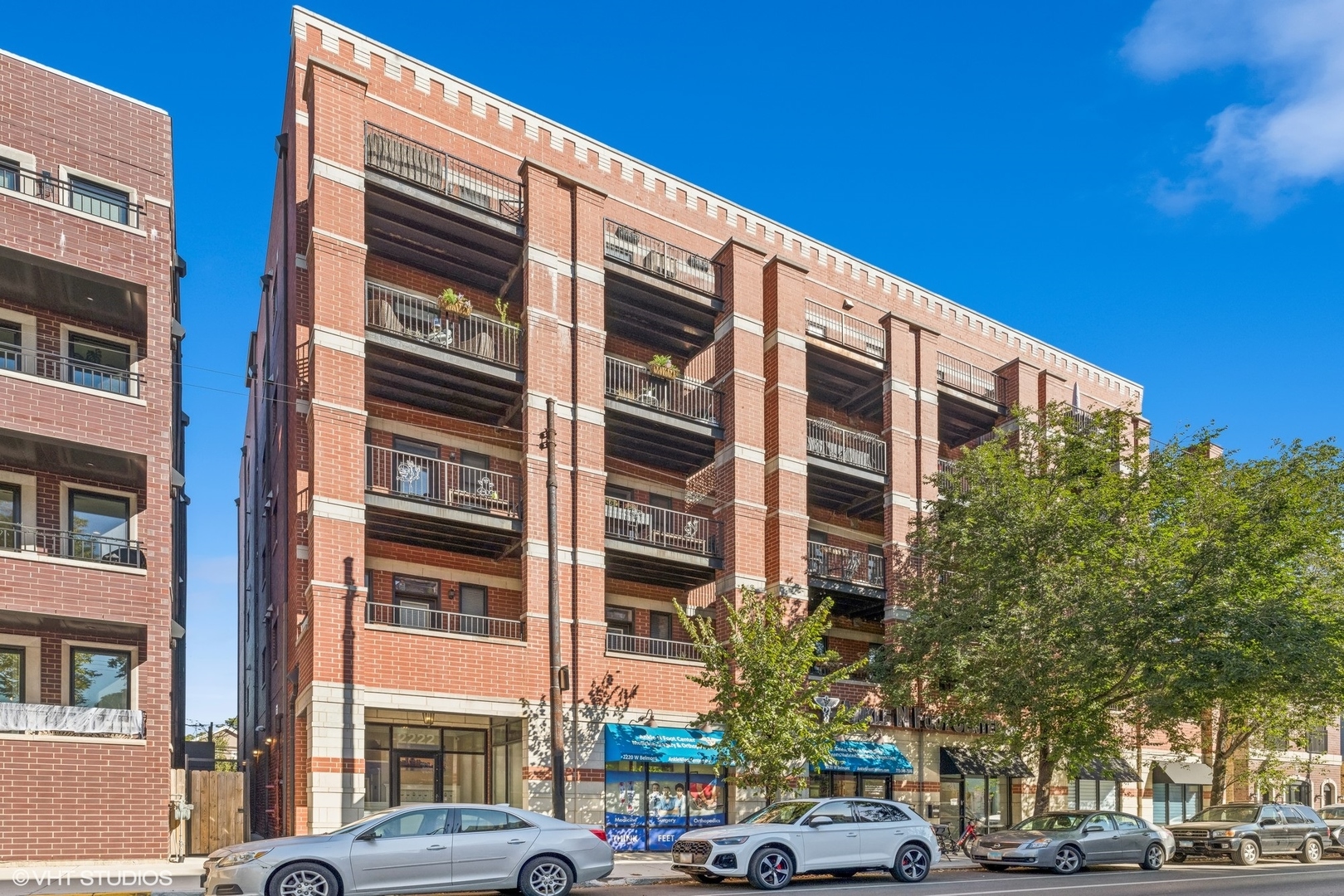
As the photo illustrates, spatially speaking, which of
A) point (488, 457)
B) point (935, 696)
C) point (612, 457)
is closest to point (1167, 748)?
point (935, 696)

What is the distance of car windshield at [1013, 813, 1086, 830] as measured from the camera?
23.0 metres

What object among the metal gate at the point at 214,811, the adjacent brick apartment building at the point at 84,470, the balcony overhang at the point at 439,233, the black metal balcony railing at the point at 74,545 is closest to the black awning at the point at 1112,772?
the balcony overhang at the point at 439,233

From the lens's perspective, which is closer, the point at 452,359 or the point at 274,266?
the point at 452,359

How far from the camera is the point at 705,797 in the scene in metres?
28.2

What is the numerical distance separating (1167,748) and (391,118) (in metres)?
→ 34.1

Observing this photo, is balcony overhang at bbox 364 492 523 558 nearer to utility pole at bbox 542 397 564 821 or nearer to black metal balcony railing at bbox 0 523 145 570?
utility pole at bbox 542 397 564 821

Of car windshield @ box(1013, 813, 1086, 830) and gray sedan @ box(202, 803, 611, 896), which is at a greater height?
gray sedan @ box(202, 803, 611, 896)

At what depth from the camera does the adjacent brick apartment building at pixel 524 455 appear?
24594 mm

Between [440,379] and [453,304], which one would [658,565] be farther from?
[453,304]

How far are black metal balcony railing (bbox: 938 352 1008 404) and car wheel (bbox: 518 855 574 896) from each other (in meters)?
24.9

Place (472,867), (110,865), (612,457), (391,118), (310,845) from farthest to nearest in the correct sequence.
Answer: (612,457)
(391,118)
(110,865)
(472,867)
(310,845)

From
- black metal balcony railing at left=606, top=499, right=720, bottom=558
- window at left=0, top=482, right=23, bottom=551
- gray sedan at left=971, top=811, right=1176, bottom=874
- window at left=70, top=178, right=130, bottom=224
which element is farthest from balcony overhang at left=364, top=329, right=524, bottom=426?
gray sedan at left=971, top=811, right=1176, bottom=874

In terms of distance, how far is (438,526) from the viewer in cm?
2603

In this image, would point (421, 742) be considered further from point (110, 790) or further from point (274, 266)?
point (274, 266)
